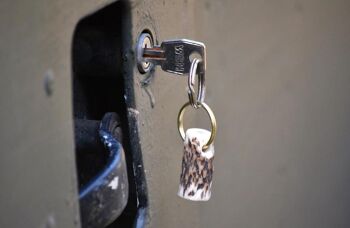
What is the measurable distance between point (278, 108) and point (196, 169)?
76 centimetres

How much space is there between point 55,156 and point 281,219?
3.92 feet

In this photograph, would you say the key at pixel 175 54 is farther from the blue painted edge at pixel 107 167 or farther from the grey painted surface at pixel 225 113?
the blue painted edge at pixel 107 167

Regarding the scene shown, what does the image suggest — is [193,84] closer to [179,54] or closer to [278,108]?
[179,54]

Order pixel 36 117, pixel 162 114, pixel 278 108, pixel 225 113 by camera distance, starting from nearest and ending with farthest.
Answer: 1. pixel 36 117
2. pixel 162 114
3. pixel 225 113
4. pixel 278 108

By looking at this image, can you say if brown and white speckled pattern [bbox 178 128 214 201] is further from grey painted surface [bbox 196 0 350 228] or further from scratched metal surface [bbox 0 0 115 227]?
grey painted surface [bbox 196 0 350 228]

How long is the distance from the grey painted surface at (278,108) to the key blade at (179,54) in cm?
34

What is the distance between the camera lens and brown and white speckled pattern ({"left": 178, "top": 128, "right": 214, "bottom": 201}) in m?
0.90

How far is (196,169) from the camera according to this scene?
2.96ft

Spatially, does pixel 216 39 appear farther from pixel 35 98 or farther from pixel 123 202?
pixel 35 98

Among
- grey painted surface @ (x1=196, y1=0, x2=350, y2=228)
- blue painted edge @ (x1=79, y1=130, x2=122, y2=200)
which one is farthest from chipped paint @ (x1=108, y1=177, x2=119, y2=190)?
grey painted surface @ (x1=196, y1=0, x2=350, y2=228)

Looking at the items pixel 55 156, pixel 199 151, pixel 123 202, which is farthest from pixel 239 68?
pixel 55 156

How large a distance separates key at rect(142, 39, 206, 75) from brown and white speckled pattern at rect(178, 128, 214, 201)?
0.32ft

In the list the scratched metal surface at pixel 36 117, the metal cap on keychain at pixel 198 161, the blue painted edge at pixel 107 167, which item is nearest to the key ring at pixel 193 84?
the metal cap on keychain at pixel 198 161

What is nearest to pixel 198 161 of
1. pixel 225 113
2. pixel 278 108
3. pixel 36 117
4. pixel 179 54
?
pixel 179 54
